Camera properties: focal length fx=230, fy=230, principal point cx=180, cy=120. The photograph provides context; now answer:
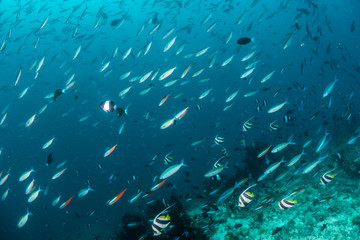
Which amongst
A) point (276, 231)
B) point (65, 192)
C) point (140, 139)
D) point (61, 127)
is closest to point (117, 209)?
point (65, 192)

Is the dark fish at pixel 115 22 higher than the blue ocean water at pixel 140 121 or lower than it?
higher

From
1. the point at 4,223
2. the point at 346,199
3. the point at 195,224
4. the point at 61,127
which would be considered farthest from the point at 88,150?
the point at 346,199

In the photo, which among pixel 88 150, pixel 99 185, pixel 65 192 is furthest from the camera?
pixel 88 150

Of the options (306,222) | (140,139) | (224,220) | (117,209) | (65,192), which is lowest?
(140,139)

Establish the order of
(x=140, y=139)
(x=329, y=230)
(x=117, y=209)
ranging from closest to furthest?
(x=329, y=230)
(x=117, y=209)
(x=140, y=139)

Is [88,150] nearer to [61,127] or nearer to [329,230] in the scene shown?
[61,127]

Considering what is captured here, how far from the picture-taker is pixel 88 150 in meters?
48.9

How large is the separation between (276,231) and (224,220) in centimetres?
207

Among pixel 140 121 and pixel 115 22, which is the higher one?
pixel 115 22

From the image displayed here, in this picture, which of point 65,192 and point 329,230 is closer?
point 329,230

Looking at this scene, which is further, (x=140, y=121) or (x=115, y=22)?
(x=140, y=121)

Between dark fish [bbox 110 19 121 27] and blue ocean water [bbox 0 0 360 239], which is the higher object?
dark fish [bbox 110 19 121 27]

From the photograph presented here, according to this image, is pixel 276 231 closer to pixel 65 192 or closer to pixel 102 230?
pixel 102 230

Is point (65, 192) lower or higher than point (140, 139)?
higher
